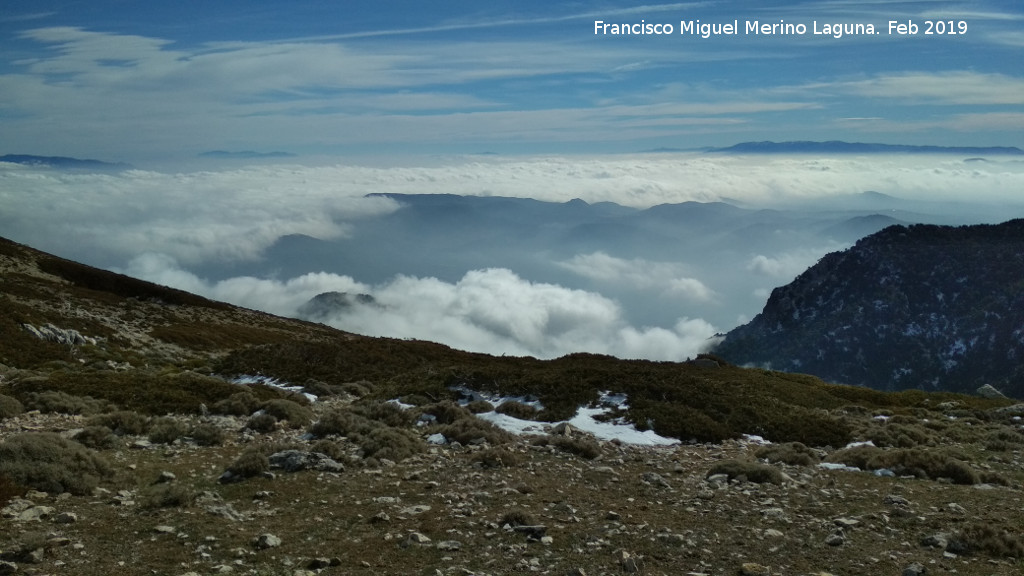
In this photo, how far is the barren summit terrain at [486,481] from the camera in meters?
11.6

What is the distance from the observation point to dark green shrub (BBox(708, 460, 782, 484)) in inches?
687

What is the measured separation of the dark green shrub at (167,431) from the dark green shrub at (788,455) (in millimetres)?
17272

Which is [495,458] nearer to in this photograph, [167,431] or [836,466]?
[167,431]

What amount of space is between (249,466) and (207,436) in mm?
4549

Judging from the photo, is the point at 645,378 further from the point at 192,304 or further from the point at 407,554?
the point at 192,304

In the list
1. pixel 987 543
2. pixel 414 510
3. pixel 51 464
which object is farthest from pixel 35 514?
pixel 987 543

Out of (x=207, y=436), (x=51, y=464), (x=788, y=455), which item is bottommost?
(x=788, y=455)

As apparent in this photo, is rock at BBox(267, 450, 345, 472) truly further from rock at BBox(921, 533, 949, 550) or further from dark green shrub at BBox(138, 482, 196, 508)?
rock at BBox(921, 533, 949, 550)

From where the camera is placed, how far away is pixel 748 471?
1773 cm

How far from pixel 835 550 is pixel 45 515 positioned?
46.3 feet

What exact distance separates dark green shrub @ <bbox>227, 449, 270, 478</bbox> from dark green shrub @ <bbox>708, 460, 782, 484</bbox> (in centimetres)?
1090

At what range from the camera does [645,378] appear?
1220 inches

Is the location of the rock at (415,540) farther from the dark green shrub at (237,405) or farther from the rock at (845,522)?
the dark green shrub at (237,405)

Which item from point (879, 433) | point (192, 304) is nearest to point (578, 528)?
point (879, 433)
